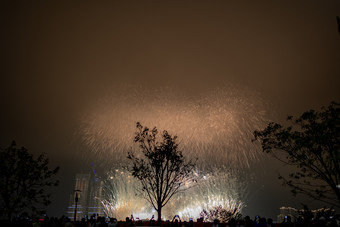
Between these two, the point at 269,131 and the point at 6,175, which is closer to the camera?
the point at 269,131

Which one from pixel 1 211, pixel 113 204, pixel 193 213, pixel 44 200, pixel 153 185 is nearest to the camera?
pixel 1 211

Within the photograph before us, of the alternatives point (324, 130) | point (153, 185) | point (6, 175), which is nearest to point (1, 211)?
point (6, 175)

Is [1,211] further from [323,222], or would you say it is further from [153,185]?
[323,222]

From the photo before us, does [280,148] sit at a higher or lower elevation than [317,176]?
higher

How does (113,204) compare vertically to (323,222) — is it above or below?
above

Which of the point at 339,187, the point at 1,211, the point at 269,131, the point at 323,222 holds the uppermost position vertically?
the point at 269,131

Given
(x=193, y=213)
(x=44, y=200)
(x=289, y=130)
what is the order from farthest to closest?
(x=193, y=213) < (x=44, y=200) < (x=289, y=130)

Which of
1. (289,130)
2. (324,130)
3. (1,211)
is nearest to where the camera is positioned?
(324,130)

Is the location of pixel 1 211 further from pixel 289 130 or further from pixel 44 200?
pixel 289 130

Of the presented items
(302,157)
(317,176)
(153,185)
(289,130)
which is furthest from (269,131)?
(153,185)
